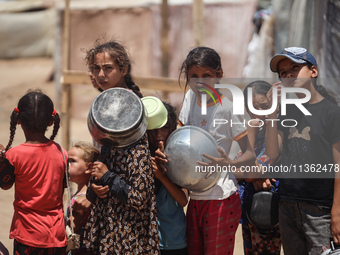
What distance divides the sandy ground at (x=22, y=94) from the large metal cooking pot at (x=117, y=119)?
2.28 m

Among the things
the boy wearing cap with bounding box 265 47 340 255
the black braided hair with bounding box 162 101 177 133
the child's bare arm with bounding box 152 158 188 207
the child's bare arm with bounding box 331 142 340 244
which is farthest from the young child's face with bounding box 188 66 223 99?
the child's bare arm with bounding box 331 142 340 244

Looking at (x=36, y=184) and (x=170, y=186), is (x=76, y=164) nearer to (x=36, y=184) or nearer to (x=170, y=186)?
(x=36, y=184)

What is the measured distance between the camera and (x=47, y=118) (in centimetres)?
298

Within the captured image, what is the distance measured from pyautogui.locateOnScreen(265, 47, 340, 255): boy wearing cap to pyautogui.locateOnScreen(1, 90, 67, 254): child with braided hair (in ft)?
4.03

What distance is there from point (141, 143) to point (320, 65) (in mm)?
3298

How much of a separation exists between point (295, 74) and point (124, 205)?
1.17 m

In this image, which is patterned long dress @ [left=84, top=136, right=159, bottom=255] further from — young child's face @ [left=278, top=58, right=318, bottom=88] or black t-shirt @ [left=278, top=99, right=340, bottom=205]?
young child's face @ [left=278, top=58, right=318, bottom=88]

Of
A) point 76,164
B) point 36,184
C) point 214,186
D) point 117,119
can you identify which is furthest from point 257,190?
point 36,184

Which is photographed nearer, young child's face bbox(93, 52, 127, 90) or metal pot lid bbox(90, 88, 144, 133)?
metal pot lid bbox(90, 88, 144, 133)

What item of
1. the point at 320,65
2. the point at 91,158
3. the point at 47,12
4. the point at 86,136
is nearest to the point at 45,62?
the point at 47,12

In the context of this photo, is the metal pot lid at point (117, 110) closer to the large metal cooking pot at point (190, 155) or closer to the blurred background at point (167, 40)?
the large metal cooking pot at point (190, 155)

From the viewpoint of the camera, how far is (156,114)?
2.98 meters

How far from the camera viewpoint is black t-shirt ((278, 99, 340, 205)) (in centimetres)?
273

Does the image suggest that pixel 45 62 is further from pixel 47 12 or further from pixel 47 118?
pixel 47 118
